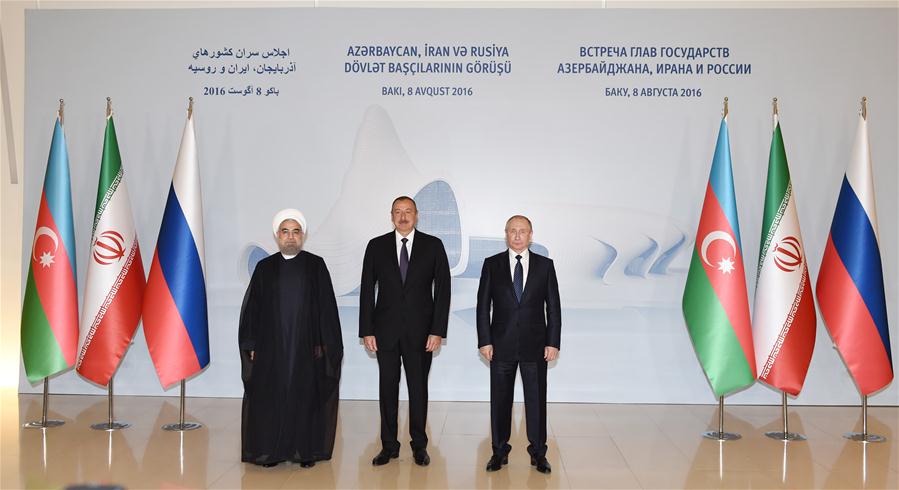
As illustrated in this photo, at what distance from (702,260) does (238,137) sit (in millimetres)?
3822

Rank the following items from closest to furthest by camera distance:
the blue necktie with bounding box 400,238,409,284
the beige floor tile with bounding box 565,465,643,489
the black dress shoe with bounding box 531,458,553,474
Result: the beige floor tile with bounding box 565,465,643,489
the black dress shoe with bounding box 531,458,553,474
the blue necktie with bounding box 400,238,409,284

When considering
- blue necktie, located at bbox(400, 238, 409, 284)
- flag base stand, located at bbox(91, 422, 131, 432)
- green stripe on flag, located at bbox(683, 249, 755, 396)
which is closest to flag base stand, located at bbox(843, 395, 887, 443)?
green stripe on flag, located at bbox(683, 249, 755, 396)

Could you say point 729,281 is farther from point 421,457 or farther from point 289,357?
point 289,357

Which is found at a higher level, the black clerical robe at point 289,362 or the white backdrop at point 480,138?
the white backdrop at point 480,138

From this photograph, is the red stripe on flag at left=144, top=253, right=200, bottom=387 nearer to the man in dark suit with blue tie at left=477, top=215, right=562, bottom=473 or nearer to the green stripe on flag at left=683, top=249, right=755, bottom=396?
the man in dark suit with blue tie at left=477, top=215, right=562, bottom=473

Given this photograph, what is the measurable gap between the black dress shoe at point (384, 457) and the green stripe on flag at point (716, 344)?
228cm

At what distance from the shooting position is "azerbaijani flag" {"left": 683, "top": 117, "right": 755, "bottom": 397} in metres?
5.36

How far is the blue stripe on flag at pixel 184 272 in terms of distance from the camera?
538 cm

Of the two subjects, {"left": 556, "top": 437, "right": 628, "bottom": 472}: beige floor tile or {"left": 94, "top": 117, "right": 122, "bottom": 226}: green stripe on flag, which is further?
{"left": 94, "top": 117, "right": 122, "bottom": 226}: green stripe on flag

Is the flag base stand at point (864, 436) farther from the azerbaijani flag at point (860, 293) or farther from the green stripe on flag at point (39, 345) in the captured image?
the green stripe on flag at point (39, 345)

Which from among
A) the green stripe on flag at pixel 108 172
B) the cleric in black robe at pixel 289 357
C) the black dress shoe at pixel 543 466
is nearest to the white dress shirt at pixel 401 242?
the cleric in black robe at pixel 289 357

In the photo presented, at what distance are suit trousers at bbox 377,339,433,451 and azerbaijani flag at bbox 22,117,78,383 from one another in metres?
2.56

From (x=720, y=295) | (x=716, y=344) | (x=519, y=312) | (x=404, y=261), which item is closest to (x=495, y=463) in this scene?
(x=519, y=312)

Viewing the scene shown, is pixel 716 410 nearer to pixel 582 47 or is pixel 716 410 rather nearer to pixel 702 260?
pixel 702 260
